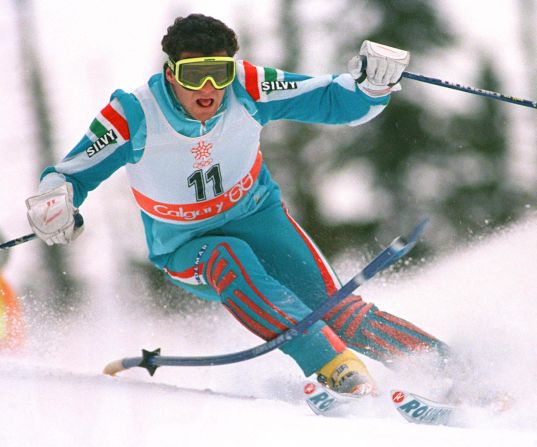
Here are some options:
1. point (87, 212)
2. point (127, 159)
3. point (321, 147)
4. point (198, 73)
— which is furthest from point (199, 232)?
point (321, 147)

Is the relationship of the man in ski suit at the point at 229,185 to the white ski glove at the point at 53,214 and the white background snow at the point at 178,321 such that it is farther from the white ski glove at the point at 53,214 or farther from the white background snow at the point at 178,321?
the white background snow at the point at 178,321

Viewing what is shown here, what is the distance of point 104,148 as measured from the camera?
3.28 m

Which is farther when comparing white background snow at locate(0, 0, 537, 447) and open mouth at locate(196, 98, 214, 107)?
open mouth at locate(196, 98, 214, 107)

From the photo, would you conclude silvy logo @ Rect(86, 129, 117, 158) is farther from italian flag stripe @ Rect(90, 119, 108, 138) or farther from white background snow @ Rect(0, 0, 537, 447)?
white background snow @ Rect(0, 0, 537, 447)

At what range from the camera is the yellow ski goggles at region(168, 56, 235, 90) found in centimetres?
312

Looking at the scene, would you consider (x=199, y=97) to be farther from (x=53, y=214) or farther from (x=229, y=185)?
(x=53, y=214)

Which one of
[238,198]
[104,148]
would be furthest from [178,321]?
[104,148]

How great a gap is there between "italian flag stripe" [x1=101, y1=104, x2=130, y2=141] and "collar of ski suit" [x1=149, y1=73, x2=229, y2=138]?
0.15m

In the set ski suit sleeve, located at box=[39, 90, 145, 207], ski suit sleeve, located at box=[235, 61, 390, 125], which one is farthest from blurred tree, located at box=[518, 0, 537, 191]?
ski suit sleeve, located at box=[39, 90, 145, 207]

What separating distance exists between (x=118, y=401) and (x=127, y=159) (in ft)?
3.19

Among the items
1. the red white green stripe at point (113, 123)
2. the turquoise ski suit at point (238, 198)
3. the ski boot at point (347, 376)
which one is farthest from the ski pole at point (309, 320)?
the red white green stripe at point (113, 123)

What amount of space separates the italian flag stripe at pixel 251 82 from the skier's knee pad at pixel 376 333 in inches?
33.9

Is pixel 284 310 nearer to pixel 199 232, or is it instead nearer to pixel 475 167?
pixel 199 232

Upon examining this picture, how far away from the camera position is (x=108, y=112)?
3279mm
